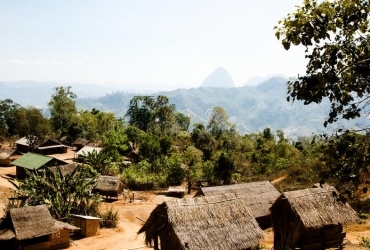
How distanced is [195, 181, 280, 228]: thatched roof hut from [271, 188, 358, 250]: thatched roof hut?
4605mm

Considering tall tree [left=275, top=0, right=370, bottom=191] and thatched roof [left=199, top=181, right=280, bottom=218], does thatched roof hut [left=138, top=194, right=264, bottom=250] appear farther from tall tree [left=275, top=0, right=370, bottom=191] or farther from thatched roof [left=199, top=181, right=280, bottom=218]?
tall tree [left=275, top=0, right=370, bottom=191]

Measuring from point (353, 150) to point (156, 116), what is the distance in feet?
209

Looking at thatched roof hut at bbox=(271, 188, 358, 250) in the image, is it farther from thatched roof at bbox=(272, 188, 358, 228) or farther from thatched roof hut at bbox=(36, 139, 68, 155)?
thatched roof hut at bbox=(36, 139, 68, 155)

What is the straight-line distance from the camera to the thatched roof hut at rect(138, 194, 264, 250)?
41.8 ft

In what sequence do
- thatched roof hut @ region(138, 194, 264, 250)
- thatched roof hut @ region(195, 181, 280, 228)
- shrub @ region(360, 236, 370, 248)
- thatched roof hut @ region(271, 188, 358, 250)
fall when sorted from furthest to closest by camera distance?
1. thatched roof hut @ region(195, 181, 280, 228)
2. shrub @ region(360, 236, 370, 248)
3. thatched roof hut @ region(271, 188, 358, 250)
4. thatched roof hut @ region(138, 194, 264, 250)

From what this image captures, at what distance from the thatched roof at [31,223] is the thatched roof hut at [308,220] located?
11043 millimetres

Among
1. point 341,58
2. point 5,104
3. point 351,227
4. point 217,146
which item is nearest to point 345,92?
point 341,58

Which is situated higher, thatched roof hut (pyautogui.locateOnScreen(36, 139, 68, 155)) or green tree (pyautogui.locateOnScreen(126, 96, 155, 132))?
green tree (pyautogui.locateOnScreen(126, 96, 155, 132))

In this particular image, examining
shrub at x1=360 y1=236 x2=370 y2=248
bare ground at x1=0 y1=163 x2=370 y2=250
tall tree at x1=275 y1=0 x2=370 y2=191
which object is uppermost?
tall tree at x1=275 y1=0 x2=370 y2=191

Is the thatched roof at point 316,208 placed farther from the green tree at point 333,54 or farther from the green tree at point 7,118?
the green tree at point 7,118

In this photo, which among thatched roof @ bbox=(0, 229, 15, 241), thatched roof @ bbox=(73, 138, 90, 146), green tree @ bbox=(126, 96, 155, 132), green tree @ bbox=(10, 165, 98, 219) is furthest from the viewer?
green tree @ bbox=(126, 96, 155, 132)

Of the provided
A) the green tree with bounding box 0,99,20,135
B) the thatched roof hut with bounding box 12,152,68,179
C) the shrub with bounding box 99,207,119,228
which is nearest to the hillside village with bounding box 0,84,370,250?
the shrub with bounding box 99,207,119,228

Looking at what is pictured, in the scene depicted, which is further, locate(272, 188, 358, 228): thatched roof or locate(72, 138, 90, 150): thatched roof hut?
locate(72, 138, 90, 150): thatched roof hut

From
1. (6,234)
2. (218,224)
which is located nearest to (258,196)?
(218,224)
